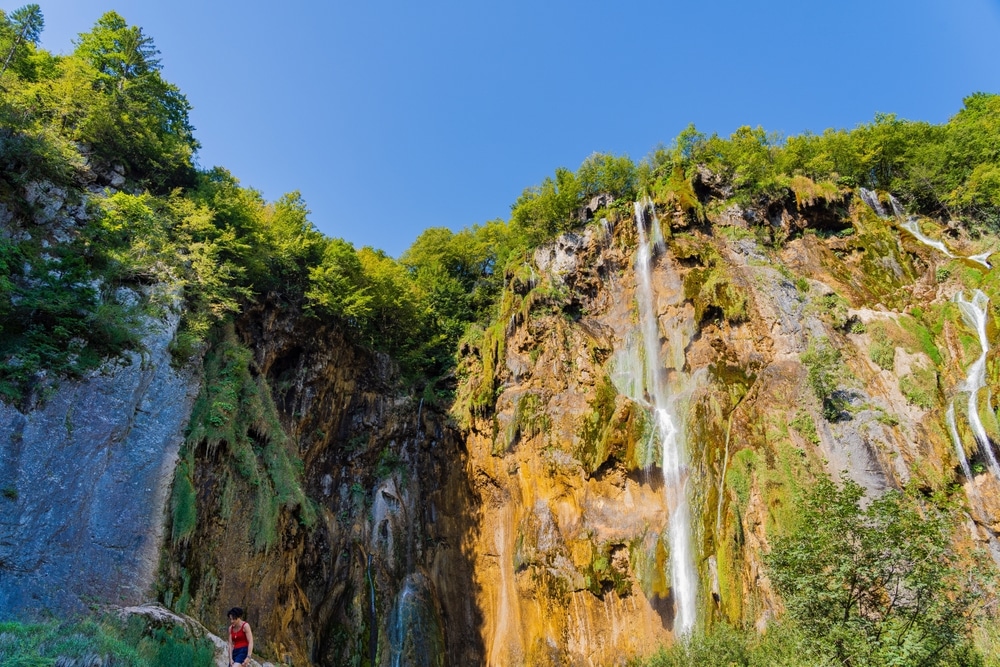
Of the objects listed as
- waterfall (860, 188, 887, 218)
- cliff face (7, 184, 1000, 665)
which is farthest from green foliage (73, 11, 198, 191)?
waterfall (860, 188, 887, 218)

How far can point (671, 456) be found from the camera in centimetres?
1884

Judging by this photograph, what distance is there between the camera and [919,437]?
50.9 feet

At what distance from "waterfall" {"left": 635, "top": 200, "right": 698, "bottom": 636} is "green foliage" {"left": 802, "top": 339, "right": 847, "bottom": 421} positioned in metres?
4.55

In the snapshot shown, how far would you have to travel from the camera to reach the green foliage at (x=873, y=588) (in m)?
8.19

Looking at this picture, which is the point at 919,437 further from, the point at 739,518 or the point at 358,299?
the point at 358,299

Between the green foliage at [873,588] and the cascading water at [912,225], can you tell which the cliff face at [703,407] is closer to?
the cascading water at [912,225]

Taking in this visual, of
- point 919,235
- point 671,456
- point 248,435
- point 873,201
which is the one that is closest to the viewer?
point 248,435

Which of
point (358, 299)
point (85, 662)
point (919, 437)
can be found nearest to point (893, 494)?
point (919, 437)

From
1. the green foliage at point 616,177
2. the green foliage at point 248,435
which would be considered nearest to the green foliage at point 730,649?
the green foliage at point 248,435

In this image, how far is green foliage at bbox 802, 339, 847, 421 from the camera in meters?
16.7

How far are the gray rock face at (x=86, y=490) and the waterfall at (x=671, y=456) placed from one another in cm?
1370

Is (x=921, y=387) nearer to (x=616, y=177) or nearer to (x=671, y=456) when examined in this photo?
(x=671, y=456)

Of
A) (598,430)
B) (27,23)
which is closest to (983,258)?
(598,430)

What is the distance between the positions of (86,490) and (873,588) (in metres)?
14.3
